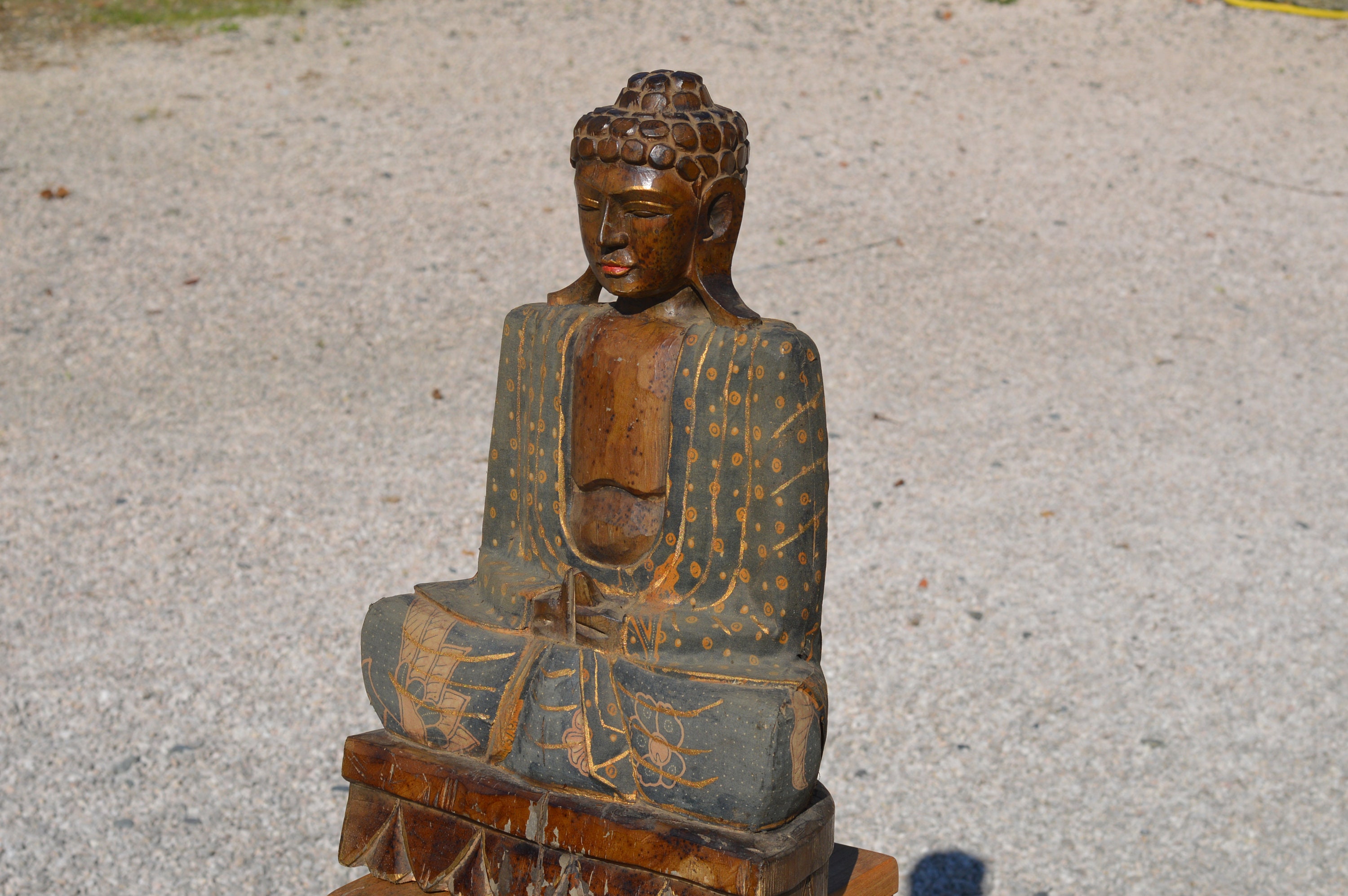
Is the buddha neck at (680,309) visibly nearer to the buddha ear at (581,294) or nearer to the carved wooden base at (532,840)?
the buddha ear at (581,294)

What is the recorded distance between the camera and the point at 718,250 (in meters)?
2.82

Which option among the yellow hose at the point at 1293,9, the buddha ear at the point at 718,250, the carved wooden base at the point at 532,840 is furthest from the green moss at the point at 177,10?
the carved wooden base at the point at 532,840

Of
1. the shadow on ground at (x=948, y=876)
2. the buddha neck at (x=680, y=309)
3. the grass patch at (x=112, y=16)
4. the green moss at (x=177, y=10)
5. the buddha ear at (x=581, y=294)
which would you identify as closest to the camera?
the buddha neck at (x=680, y=309)

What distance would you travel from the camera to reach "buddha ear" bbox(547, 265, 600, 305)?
3.01 meters

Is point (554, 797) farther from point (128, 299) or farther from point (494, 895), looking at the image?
point (128, 299)

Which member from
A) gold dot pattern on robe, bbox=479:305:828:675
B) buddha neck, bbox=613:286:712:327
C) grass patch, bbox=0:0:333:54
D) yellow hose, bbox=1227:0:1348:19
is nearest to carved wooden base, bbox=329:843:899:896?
gold dot pattern on robe, bbox=479:305:828:675

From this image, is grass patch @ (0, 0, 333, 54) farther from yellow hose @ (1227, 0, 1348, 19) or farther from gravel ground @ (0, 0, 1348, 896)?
yellow hose @ (1227, 0, 1348, 19)

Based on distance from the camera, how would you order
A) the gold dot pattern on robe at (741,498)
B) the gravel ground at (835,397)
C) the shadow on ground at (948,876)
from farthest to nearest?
the gravel ground at (835,397), the shadow on ground at (948,876), the gold dot pattern on robe at (741,498)

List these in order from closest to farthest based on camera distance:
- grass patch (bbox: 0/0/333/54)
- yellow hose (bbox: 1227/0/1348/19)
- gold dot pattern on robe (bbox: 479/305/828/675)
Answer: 1. gold dot pattern on robe (bbox: 479/305/828/675)
2. grass patch (bbox: 0/0/333/54)
3. yellow hose (bbox: 1227/0/1348/19)

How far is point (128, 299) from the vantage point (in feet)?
23.8

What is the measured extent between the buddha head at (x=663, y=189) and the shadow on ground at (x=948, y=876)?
220 cm

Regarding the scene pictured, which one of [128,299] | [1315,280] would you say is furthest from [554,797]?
[1315,280]

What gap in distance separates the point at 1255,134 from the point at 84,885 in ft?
28.6

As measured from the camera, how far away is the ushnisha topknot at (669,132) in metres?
2.67
